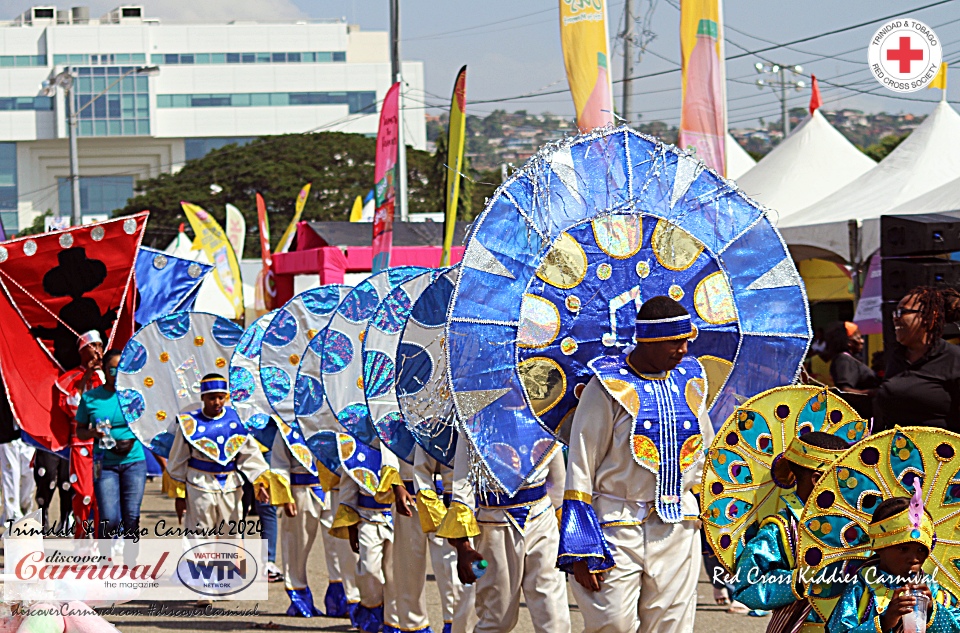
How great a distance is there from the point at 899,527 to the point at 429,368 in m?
3.43

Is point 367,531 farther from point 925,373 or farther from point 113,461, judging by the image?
point 925,373

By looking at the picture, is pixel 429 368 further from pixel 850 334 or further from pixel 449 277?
pixel 850 334

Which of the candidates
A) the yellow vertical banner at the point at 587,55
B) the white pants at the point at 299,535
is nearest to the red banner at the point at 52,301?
the white pants at the point at 299,535

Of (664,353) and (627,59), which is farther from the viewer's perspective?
(627,59)

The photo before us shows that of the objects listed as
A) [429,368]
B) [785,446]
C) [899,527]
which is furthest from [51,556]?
[899,527]

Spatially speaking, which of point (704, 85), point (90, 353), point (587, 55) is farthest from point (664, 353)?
point (587, 55)

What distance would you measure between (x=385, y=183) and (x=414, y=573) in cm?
502

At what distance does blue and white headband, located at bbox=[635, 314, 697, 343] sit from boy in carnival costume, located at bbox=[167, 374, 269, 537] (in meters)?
4.94

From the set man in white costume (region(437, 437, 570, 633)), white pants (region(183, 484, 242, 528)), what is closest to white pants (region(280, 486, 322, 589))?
white pants (region(183, 484, 242, 528))

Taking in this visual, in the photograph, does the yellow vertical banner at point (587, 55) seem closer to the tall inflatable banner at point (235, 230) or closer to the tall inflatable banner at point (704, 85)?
the tall inflatable banner at point (704, 85)

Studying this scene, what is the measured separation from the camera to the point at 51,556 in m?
6.09

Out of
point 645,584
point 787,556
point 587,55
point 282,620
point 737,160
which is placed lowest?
point 282,620

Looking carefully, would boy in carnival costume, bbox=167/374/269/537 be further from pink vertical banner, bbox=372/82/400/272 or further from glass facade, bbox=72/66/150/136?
glass facade, bbox=72/66/150/136

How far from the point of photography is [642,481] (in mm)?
5219
